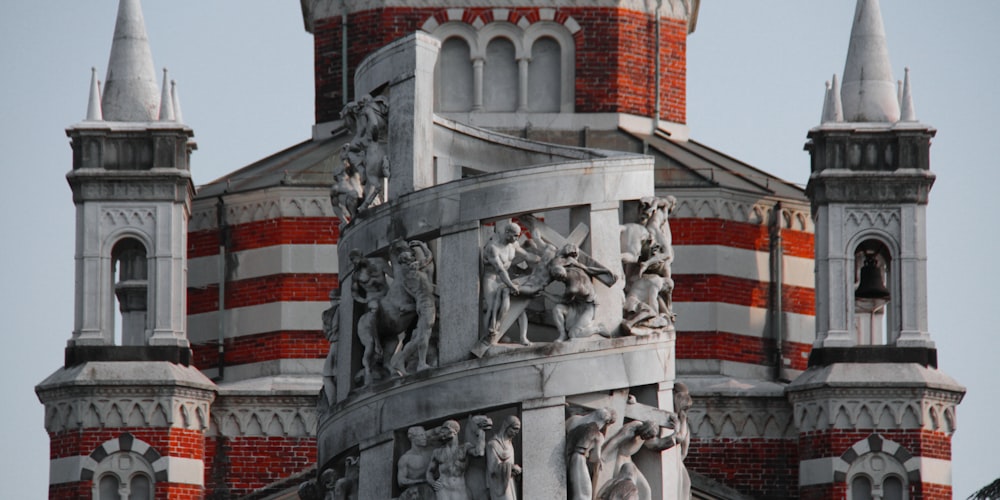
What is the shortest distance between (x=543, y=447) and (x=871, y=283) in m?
18.0

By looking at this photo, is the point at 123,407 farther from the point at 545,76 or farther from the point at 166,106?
the point at 545,76

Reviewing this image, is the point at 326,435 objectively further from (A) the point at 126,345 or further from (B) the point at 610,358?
(A) the point at 126,345

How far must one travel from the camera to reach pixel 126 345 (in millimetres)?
44500

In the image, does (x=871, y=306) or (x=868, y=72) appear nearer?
(x=871, y=306)

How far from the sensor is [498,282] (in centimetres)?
2788

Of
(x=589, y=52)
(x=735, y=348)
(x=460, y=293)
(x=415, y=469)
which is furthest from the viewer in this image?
(x=589, y=52)

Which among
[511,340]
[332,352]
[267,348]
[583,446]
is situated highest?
[267,348]

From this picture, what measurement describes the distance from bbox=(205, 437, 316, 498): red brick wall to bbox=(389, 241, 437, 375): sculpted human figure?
1653cm

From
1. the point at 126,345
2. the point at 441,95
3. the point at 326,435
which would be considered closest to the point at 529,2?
the point at 441,95

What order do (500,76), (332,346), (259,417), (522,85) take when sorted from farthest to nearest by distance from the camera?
(500,76) → (522,85) → (259,417) → (332,346)

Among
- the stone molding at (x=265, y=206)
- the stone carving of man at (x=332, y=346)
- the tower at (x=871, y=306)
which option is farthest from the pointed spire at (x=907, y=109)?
the stone carving of man at (x=332, y=346)

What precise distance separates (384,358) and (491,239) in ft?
4.85

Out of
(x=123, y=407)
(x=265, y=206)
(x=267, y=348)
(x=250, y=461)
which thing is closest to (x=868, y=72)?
(x=265, y=206)

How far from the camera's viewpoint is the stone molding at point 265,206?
46438 mm
